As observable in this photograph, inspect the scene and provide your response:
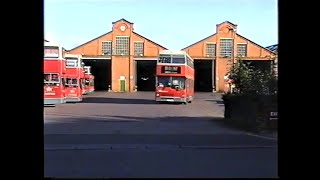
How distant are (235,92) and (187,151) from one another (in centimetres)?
1366

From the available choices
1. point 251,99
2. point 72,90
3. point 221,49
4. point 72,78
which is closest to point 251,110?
point 251,99

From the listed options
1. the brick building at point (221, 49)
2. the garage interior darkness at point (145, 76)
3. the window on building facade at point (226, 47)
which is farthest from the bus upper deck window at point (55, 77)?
the garage interior darkness at point (145, 76)

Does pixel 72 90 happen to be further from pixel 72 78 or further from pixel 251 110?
pixel 251 110

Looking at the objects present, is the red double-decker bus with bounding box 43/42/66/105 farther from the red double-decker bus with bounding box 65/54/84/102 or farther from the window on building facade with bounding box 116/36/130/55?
the window on building facade with bounding box 116/36/130/55

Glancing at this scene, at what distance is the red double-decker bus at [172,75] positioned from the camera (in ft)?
135

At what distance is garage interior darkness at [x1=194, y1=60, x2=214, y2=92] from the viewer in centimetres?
8038

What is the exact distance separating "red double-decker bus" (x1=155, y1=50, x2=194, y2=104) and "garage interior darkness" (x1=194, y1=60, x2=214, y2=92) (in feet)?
121

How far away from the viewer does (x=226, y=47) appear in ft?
245

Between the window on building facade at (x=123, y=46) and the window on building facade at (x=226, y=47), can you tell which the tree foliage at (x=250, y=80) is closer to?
the window on building facade at (x=226, y=47)

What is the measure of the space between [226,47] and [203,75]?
33.1 ft

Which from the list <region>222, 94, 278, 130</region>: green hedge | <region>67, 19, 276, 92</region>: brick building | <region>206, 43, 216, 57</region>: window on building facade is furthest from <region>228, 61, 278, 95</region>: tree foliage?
<region>67, 19, 276, 92</region>: brick building
